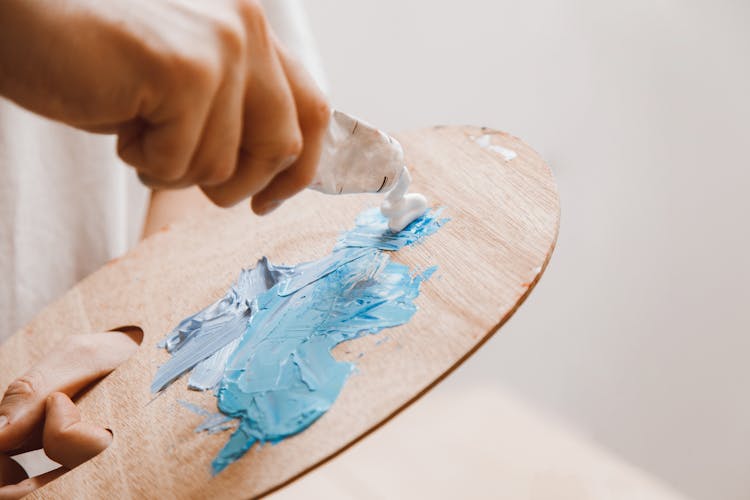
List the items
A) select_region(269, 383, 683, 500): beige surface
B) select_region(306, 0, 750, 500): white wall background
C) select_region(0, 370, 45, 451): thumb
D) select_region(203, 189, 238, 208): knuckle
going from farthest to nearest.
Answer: select_region(269, 383, 683, 500): beige surface → select_region(306, 0, 750, 500): white wall background → select_region(0, 370, 45, 451): thumb → select_region(203, 189, 238, 208): knuckle

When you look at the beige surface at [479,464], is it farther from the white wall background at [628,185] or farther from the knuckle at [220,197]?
the knuckle at [220,197]

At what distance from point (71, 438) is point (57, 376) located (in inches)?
3.5

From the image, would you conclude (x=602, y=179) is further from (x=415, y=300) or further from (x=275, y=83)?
(x=275, y=83)

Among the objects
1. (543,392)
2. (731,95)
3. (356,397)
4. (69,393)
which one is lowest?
(543,392)

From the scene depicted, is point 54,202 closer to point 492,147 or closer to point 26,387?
point 26,387

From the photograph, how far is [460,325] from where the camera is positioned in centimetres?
48

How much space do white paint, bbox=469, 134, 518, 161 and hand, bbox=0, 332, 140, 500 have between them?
389mm

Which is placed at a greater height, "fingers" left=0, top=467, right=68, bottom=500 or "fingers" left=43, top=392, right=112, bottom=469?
"fingers" left=43, top=392, right=112, bottom=469

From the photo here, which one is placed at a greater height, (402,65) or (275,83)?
(275,83)

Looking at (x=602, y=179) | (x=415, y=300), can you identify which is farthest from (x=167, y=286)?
(x=602, y=179)

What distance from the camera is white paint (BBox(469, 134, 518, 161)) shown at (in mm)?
644

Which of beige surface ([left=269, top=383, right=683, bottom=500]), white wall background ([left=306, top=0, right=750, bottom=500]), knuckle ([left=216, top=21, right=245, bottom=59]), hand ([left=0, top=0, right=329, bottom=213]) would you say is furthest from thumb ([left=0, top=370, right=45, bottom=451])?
white wall background ([left=306, top=0, right=750, bottom=500])

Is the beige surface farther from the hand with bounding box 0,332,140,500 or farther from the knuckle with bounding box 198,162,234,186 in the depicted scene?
the knuckle with bounding box 198,162,234,186

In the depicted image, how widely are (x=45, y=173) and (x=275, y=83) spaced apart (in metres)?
0.66
